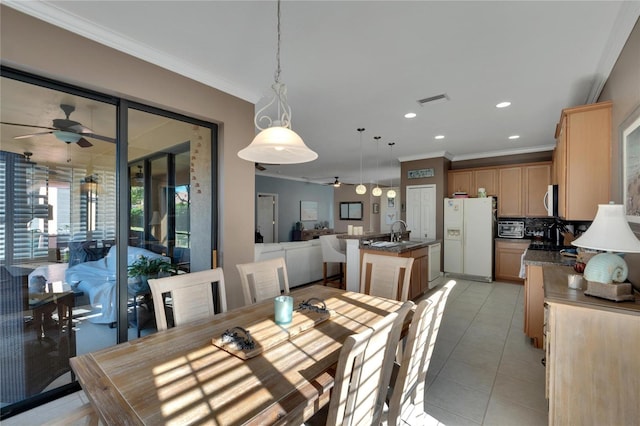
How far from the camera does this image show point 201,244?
2961 millimetres

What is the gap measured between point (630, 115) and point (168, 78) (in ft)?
11.5

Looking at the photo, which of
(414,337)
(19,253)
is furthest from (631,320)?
(19,253)

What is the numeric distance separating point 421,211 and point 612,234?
483 cm

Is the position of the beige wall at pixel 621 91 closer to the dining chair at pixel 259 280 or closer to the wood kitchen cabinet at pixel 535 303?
the wood kitchen cabinet at pixel 535 303

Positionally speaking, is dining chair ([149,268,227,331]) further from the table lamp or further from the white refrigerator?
the white refrigerator

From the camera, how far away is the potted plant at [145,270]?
96.8 inches

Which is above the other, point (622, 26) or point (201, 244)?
point (622, 26)

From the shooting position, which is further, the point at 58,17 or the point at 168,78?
the point at 168,78

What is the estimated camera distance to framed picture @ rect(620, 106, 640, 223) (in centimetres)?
173

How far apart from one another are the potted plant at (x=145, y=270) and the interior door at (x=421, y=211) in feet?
16.8

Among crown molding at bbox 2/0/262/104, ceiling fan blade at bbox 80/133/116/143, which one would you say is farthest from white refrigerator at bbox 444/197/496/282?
ceiling fan blade at bbox 80/133/116/143

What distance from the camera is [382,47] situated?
219 cm

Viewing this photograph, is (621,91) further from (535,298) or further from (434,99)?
(535,298)

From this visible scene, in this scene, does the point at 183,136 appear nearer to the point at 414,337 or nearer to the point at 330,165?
the point at 414,337
